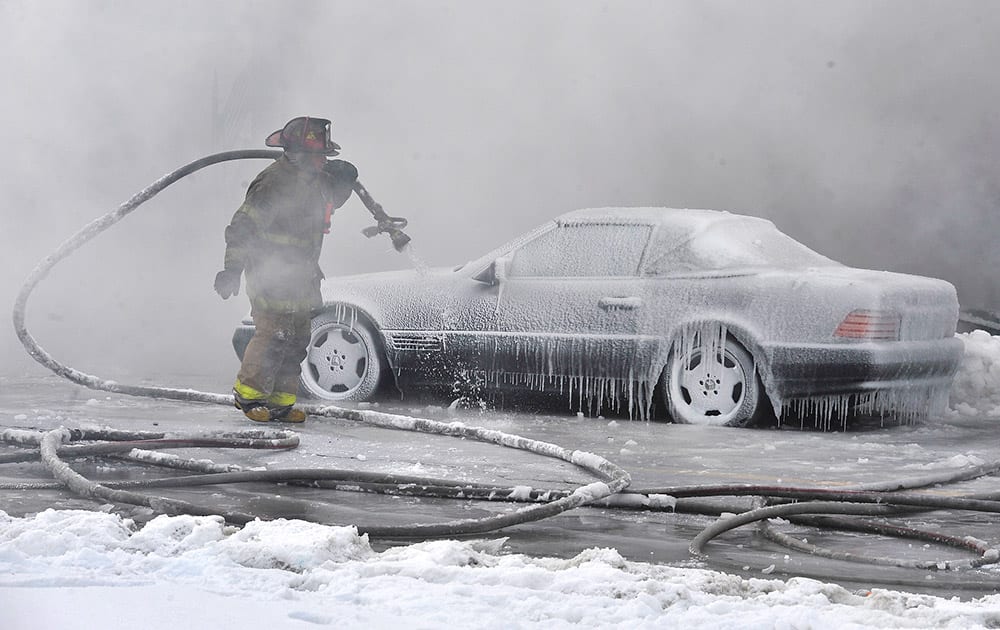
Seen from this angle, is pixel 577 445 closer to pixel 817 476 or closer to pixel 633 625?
pixel 817 476

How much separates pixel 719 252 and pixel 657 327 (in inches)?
25.4

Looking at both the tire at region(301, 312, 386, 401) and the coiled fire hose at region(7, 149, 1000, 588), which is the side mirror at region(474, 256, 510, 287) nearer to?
the tire at region(301, 312, 386, 401)

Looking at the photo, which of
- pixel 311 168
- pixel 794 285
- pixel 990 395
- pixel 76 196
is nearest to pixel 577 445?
pixel 794 285

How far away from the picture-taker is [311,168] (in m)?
8.05

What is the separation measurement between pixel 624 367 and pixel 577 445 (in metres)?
1.22

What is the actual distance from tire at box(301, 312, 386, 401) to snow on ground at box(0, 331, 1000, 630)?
4861 mm

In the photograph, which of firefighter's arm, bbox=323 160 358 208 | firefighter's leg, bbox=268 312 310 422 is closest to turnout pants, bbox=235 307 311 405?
firefighter's leg, bbox=268 312 310 422

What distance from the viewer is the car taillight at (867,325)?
25.8 ft

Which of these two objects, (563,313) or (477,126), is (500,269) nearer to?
(563,313)

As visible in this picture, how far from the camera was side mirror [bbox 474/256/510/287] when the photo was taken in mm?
8828

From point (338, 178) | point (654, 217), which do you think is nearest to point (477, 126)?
point (654, 217)

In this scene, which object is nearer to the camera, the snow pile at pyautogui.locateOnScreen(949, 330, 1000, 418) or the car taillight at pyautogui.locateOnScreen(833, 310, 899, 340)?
the car taillight at pyautogui.locateOnScreen(833, 310, 899, 340)

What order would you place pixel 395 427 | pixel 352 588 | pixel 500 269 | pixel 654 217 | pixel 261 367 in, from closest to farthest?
pixel 352 588, pixel 395 427, pixel 261 367, pixel 500 269, pixel 654 217

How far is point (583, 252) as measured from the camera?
889 centimetres
